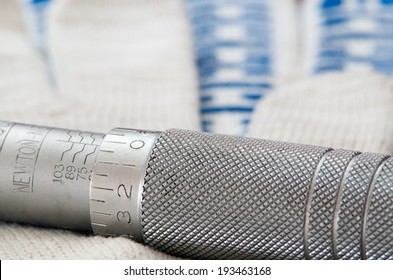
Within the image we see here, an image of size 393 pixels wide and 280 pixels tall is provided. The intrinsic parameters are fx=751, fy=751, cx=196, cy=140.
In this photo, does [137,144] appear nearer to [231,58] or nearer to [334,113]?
[334,113]

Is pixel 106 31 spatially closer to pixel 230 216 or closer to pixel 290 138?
pixel 290 138

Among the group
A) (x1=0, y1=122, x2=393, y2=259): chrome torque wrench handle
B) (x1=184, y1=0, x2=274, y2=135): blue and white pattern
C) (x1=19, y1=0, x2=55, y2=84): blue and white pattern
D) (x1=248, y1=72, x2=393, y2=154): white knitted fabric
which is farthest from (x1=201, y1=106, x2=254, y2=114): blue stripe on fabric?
(x1=0, y1=122, x2=393, y2=259): chrome torque wrench handle

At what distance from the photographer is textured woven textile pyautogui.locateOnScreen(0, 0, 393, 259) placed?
710mm

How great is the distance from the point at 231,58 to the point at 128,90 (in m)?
0.20

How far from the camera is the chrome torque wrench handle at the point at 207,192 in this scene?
59 centimetres

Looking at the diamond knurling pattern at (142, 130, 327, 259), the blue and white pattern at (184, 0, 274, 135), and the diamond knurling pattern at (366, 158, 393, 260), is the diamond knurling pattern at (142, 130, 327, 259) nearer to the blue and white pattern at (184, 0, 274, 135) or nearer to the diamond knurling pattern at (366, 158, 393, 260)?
the diamond knurling pattern at (366, 158, 393, 260)

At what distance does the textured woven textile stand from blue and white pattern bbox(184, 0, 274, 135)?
0.03m

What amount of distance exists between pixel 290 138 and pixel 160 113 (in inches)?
8.0

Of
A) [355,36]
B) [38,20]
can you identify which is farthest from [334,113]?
[38,20]

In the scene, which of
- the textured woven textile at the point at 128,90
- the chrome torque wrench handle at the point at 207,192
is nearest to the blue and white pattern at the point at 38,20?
the textured woven textile at the point at 128,90

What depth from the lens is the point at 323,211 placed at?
0.59 metres

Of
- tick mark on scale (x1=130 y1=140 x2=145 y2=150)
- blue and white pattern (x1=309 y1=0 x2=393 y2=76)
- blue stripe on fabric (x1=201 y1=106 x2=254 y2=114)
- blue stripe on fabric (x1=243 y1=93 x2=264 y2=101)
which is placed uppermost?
blue and white pattern (x1=309 y1=0 x2=393 y2=76)

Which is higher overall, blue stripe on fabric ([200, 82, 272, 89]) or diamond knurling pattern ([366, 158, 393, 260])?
blue stripe on fabric ([200, 82, 272, 89])

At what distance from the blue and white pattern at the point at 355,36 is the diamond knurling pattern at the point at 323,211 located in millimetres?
563
